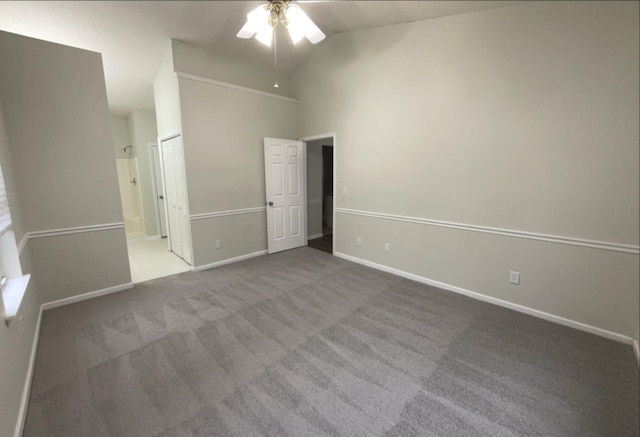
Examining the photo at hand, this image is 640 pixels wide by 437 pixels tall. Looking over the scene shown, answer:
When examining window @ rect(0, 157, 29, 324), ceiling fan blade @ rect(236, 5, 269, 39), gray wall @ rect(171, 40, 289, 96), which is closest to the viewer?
window @ rect(0, 157, 29, 324)

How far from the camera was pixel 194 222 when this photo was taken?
3.55m

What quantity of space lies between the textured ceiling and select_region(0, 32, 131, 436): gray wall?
0.27 metres

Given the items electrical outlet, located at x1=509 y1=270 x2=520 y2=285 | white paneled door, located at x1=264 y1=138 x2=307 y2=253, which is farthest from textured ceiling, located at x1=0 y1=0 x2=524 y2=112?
electrical outlet, located at x1=509 y1=270 x2=520 y2=285

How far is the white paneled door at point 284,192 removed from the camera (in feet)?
13.9

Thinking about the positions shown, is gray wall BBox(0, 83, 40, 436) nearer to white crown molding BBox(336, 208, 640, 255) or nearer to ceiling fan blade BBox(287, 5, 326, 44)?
ceiling fan blade BBox(287, 5, 326, 44)

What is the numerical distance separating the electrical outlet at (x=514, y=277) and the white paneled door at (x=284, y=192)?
10.3ft

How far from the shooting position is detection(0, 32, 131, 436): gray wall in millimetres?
2350

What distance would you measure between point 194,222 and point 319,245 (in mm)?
2195

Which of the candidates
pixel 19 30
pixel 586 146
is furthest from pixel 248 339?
pixel 19 30

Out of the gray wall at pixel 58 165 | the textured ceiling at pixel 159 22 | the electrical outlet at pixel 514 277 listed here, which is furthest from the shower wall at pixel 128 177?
the electrical outlet at pixel 514 277

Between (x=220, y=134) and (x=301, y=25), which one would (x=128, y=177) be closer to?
(x=220, y=134)

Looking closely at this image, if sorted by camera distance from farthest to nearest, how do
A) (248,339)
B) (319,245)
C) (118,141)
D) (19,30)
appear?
(118,141)
(319,245)
(19,30)
(248,339)

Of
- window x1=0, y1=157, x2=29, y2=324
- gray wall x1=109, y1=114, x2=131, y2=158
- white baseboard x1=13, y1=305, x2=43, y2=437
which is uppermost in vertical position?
gray wall x1=109, y1=114, x2=131, y2=158

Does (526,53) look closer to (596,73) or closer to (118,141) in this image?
(596,73)
